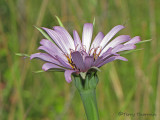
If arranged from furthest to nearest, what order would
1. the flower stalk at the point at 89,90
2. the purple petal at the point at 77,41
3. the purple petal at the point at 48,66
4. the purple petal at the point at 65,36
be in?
the purple petal at the point at 77,41, the purple petal at the point at 65,36, the flower stalk at the point at 89,90, the purple petal at the point at 48,66

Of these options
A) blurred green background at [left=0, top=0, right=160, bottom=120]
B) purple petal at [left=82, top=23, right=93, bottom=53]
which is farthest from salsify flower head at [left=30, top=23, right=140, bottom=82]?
blurred green background at [left=0, top=0, right=160, bottom=120]

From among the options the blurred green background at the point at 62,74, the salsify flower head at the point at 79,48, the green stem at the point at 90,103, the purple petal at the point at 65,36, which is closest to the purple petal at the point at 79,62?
the salsify flower head at the point at 79,48

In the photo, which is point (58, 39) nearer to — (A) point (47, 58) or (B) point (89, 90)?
(A) point (47, 58)

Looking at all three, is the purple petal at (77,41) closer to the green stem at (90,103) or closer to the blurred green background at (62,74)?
the green stem at (90,103)

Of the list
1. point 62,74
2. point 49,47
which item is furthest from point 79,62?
point 62,74

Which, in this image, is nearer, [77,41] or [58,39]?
[58,39]

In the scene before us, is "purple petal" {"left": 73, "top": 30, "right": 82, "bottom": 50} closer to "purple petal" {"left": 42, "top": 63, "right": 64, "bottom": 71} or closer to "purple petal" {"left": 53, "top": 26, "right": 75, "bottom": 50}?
"purple petal" {"left": 53, "top": 26, "right": 75, "bottom": 50}

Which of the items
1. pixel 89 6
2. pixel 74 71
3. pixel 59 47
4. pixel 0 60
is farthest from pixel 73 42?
pixel 0 60

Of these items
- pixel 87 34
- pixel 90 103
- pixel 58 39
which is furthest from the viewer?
pixel 87 34
